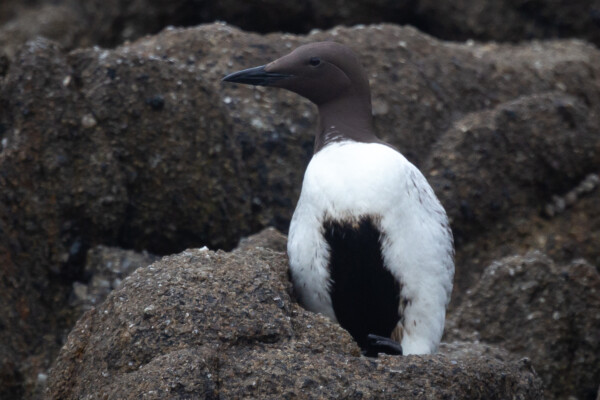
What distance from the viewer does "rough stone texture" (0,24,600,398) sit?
228 inches

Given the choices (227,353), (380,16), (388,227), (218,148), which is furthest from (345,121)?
(380,16)

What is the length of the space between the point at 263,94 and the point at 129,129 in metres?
1.31

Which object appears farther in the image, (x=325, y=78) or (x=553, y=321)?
(x=553, y=321)

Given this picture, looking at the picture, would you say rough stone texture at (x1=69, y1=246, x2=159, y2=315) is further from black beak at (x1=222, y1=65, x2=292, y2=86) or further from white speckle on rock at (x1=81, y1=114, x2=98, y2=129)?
black beak at (x1=222, y1=65, x2=292, y2=86)

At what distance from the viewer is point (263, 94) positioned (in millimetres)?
7074

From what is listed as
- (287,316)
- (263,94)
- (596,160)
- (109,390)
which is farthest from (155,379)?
(596,160)

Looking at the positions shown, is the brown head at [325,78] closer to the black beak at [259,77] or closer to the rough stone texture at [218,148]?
the black beak at [259,77]

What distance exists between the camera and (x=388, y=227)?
4742 millimetres

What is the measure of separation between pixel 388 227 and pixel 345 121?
0.72 metres

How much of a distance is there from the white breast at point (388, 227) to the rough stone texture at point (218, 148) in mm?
1422

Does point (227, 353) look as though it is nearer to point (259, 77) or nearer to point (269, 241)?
point (269, 241)

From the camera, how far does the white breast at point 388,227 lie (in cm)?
474

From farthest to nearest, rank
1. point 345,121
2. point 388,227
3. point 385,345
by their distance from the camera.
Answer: point 345,121 < point 385,345 < point 388,227

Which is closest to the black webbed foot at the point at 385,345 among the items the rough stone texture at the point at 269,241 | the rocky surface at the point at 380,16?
the rough stone texture at the point at 269,241
